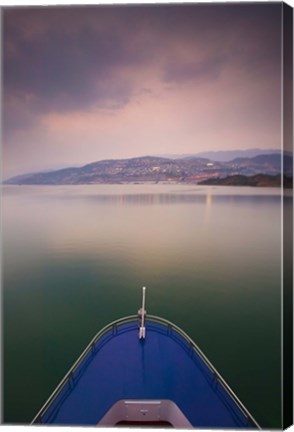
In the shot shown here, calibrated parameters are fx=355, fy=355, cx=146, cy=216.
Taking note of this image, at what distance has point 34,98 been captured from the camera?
6.70 ft

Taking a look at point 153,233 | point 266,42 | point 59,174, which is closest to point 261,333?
point 153,233

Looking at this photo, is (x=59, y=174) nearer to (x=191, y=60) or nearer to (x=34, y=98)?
(x=34, y=98)

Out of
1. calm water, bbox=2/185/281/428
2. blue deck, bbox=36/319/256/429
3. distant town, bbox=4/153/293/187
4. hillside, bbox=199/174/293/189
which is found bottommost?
blue deck, bbox=36/319/256/429

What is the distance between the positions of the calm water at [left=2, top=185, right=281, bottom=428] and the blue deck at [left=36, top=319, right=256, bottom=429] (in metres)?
0.17

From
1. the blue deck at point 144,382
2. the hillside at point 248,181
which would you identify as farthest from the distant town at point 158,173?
the blue deck at point 144,382

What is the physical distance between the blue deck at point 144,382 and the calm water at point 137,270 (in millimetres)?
172

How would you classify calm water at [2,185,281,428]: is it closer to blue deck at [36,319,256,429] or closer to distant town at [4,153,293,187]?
distant town at [4,153,293,187]

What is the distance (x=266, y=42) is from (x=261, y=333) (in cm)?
162

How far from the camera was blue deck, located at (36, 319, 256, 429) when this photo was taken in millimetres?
1748

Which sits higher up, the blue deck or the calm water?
the calm water

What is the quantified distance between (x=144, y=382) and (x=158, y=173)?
3.74 ft

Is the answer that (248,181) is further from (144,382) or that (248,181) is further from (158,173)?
(144,382)

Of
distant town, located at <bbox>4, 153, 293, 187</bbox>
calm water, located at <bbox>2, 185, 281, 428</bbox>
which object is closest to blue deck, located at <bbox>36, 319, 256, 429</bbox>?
calm water, located at <bbox>2, 185, 281, 428</bbox>

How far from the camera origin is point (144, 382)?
183cm
